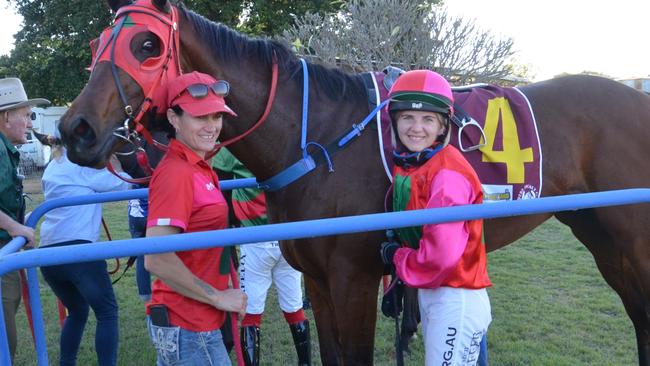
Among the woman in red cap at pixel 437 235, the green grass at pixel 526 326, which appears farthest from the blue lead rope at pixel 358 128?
the green grass at pixel 526 326

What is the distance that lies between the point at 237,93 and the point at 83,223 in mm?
1978

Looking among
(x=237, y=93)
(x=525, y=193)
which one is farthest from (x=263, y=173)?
(x=525, y=193)

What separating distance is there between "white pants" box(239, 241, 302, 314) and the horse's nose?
5.75ft

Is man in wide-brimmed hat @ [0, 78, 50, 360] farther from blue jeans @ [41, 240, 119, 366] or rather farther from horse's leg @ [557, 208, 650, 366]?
horse's leg @ [557, 208, 650, 366]

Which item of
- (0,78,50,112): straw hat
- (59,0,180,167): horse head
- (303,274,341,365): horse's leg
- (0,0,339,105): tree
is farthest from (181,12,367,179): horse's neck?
(0,0,339,105): tree

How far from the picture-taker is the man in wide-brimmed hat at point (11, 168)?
9.00 ft

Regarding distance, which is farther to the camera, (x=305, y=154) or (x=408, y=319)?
(x=408, y=319)

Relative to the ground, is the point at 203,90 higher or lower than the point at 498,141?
higher

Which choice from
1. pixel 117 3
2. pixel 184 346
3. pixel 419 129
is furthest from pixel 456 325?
pixel 117 3

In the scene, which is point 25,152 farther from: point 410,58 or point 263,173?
point 263,173

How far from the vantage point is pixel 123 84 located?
6.08 feet

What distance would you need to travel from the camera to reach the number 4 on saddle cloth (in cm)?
238

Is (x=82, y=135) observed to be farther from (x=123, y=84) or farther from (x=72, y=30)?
(x=72, y=30)

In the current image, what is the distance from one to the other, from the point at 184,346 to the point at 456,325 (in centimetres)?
94
